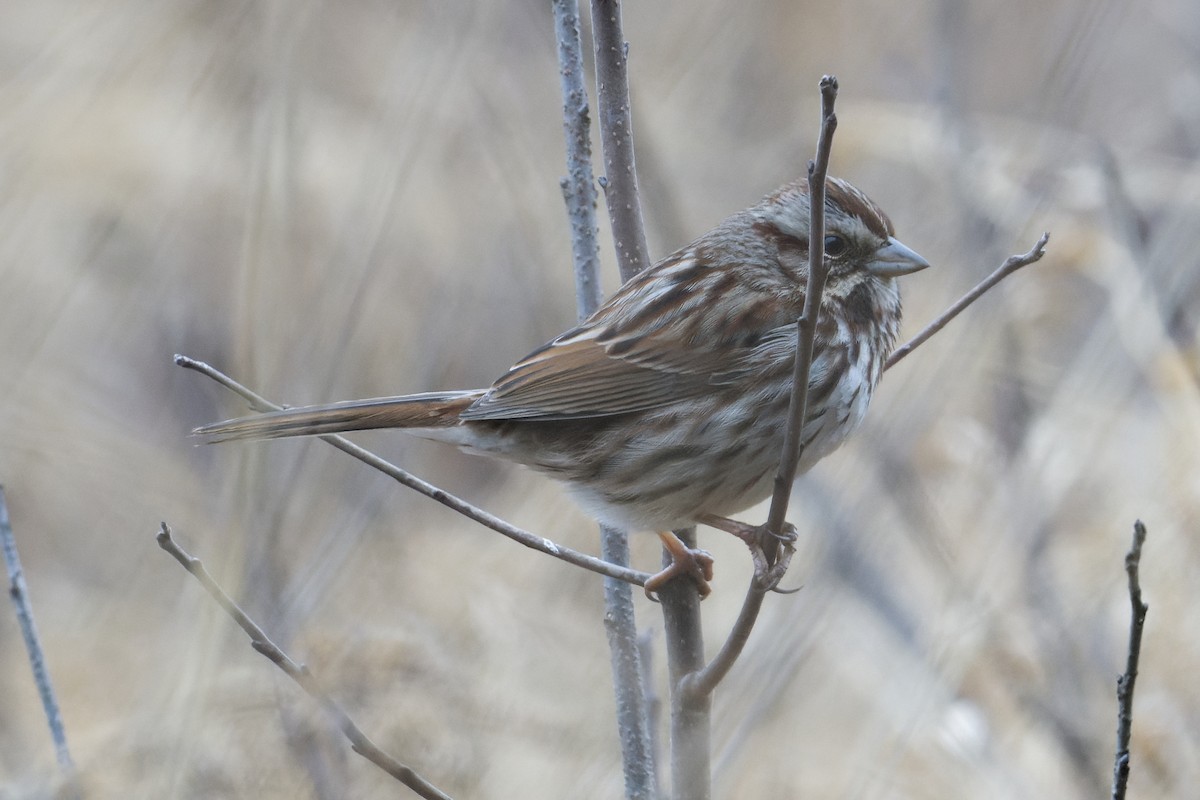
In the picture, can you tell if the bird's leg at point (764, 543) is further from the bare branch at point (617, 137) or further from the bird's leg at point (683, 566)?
the bare branch at point (617, 137)

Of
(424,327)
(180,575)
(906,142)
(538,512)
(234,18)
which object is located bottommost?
(180,575)

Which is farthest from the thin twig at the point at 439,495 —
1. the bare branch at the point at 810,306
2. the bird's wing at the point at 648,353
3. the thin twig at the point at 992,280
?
the thin twig at the point at 992,280

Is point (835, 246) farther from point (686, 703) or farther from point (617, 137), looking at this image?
point (686, 703)

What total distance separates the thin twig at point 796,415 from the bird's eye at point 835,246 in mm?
707

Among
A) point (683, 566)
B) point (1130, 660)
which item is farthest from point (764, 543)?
point (1130, 660)

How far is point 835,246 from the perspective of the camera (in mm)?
2326

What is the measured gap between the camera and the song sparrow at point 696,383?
2244mm

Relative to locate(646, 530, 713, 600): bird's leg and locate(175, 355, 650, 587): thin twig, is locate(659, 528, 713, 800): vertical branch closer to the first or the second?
locate(646, 530, 713, 600): bird's leg

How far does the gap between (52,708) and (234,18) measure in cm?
224

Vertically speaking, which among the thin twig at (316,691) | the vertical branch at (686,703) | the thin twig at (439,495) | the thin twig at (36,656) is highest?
the thin twig at (439,495)

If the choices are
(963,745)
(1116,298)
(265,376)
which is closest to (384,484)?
(265,376)

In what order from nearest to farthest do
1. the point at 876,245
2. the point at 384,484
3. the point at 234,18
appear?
the point at 876,245 < the point at 384,484 < the point at 234,18

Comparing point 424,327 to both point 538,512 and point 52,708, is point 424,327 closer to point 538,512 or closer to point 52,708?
point 538,512

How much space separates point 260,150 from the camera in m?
2.45
